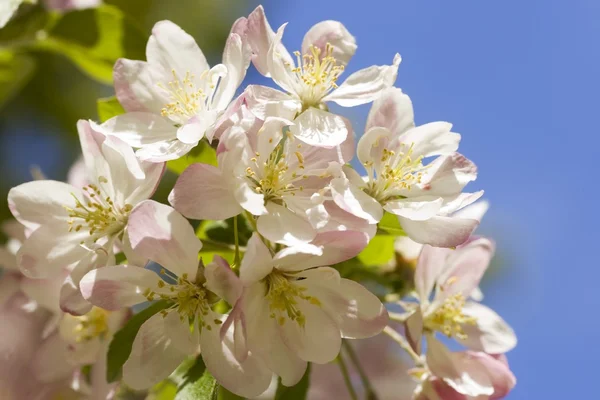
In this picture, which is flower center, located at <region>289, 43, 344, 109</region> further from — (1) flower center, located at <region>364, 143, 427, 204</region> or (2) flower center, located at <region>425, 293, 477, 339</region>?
(2) flower center, located at <region>425, 293, 477, 339</region>

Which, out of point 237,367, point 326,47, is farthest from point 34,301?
point 326,47

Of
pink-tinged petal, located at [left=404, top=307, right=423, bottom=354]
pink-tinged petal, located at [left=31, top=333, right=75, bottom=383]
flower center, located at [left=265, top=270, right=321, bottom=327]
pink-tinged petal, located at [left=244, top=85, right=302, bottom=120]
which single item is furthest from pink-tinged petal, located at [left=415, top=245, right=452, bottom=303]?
pink-tinged petal, located at [left=31, top=333, right=75, bottom=383]

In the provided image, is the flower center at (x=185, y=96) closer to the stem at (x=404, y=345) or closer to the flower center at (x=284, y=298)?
the flower center at (x=284, y=298)

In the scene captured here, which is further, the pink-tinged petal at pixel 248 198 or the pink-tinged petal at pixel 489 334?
Answer: the pink-tinged petal at pixel 489 334

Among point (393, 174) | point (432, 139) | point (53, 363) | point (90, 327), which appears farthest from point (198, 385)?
point (432, 139)

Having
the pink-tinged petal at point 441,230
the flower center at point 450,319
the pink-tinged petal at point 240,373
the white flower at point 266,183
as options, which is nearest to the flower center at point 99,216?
the white flower at point 266,183
